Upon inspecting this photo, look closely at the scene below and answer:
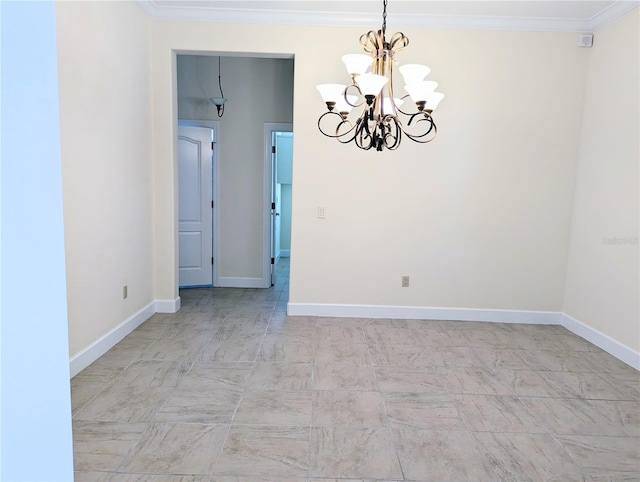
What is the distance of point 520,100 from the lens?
3.82 m

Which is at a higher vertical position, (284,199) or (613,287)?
(284,199)

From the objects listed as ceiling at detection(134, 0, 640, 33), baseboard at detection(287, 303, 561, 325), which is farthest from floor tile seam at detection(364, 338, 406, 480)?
ceiling at detection(134, 0, 640, 33)

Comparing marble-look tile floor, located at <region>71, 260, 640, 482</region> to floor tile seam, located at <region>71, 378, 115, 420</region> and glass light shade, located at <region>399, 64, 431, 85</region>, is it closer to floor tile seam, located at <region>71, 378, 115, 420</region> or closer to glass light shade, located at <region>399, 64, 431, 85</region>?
floor tile seam, located at <region>71, 378, 115, 420</region>

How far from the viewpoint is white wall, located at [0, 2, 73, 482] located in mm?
599

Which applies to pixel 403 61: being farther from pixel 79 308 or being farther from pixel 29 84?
pixel 29 84

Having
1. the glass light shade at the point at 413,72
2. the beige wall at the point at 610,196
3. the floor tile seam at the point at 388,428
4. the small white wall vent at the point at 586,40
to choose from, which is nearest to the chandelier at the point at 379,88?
the glass light shade at the point at 413,72

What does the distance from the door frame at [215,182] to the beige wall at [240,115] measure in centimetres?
4

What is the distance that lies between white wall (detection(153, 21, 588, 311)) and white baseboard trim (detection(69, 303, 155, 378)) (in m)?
0.41

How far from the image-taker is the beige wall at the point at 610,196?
10.3ft

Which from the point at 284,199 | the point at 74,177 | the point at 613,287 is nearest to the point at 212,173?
the point at 74,177

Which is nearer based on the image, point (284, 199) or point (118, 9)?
point (118, 9)

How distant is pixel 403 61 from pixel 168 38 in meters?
2.21

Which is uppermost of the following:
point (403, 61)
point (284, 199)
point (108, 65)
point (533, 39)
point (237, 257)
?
point (533, 39)

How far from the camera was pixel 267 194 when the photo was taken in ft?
17.0
